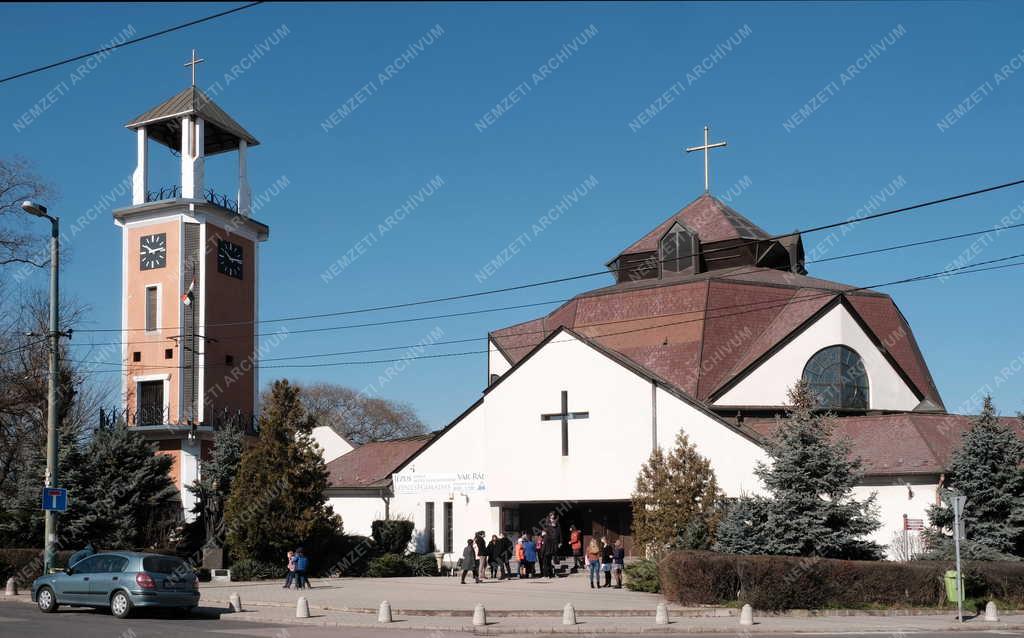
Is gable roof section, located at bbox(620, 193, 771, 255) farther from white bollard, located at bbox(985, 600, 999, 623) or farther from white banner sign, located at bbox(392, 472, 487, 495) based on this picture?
white bollard, located at bbox(985, 600, 999, 623)

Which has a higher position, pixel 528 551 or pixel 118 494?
pixel 118 494

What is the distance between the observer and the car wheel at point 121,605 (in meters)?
22.2

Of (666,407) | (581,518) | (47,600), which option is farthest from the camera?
(581,518)

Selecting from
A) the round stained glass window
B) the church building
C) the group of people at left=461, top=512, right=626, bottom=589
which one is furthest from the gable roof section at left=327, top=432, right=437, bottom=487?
the round stained glass window

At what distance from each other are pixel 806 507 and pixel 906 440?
9.72 m

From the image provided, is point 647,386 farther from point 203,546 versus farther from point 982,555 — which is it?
point 203,546

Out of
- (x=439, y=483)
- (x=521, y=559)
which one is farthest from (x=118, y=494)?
(x=521, y=559)

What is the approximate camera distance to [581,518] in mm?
40281

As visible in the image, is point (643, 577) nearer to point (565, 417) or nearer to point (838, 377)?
point (565, 417)

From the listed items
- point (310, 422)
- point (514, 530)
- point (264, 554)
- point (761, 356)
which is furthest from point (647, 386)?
point (264, 554)

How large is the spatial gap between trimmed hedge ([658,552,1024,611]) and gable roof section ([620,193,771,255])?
24456 mm

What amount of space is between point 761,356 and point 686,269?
29.9 feet

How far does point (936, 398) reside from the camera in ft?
145

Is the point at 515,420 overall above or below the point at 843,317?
below
